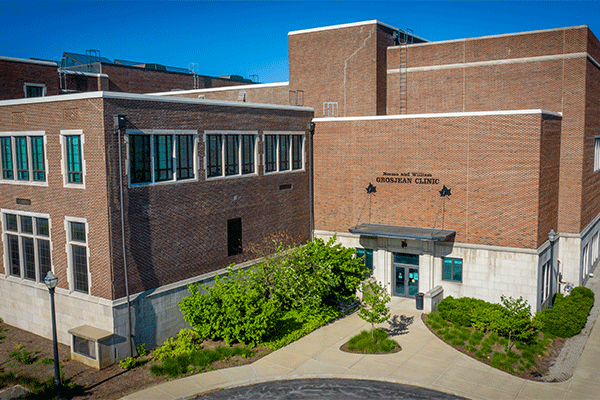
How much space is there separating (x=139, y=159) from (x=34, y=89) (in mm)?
18599

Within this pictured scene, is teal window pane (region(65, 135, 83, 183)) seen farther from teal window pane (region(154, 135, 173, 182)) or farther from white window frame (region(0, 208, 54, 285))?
teal window pane (region(154, 135, 173, 182))

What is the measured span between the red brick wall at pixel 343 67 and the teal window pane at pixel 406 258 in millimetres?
9356

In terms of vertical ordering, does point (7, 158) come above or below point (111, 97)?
below

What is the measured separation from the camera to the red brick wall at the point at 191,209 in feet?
66.9

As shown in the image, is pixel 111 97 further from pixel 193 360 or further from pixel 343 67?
pixel 343 67

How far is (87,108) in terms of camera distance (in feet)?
63.8

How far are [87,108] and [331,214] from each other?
1533cm

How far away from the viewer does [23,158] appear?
893 inches

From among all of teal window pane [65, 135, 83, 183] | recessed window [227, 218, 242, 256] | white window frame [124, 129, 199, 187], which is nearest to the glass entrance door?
recessed window [227, 218, 242, 256]

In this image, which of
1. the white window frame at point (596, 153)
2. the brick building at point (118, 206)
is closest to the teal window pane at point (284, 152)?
the brick building at point (118, 206)

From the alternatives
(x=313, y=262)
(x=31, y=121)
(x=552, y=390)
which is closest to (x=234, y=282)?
(x=313, y=262)

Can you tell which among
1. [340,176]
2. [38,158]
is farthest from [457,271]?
[38,158]

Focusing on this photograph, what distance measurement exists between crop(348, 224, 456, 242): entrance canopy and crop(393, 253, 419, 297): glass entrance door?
1.64m

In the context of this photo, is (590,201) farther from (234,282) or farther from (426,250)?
(234,282)
